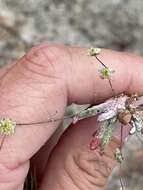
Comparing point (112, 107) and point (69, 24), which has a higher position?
point (69, 24)

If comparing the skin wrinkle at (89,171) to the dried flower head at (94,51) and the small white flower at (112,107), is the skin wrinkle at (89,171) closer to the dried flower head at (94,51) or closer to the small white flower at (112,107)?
the small white flower at (112,107)

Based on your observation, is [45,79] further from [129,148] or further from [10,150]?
[129,148]

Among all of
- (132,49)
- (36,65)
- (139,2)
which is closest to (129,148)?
(132,49)

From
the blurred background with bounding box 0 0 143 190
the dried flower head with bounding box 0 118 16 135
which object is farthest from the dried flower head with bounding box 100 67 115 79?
the blurred background with bounding box 0 0 143 190

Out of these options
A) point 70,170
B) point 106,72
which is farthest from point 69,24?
point 106,72

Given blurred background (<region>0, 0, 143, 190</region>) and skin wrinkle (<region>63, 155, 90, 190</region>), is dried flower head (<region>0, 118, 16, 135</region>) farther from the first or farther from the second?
blurred background (<region>0, 0, 143, 190</region>)

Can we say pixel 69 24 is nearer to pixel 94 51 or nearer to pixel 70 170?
pixel 70 170
